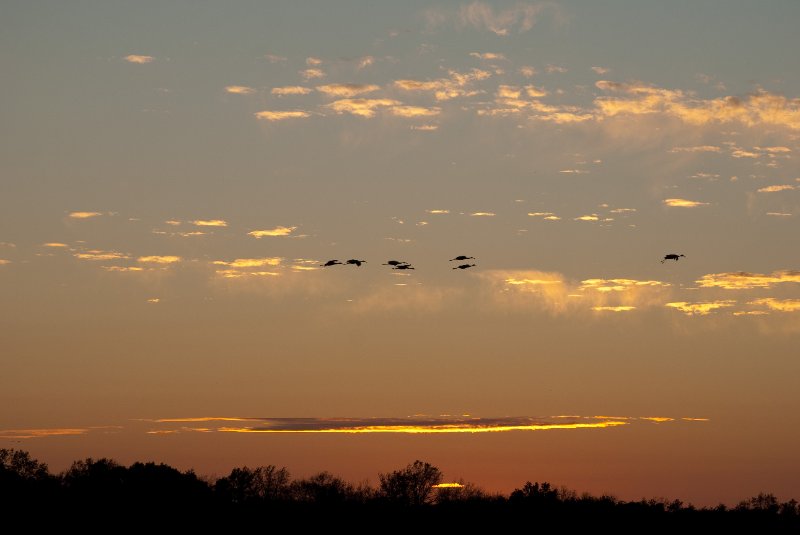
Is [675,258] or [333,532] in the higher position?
[675,258]

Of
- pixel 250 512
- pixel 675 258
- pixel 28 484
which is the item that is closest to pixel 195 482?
pixel 250 512

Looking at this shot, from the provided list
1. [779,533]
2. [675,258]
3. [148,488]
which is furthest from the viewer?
[779,533]

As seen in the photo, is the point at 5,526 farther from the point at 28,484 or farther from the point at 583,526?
the point at 583,526

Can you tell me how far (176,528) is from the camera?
168 metres

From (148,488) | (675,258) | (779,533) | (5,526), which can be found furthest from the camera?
(779,533)

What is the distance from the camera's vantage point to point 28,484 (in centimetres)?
18712

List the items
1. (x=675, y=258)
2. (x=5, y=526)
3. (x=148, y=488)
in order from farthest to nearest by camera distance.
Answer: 1. (x=148, y=488)
2. (x=5, y=526)
3. (x=675, y=258)

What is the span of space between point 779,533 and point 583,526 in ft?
99.6

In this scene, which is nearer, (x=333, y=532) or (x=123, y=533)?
(x=123, y=533)

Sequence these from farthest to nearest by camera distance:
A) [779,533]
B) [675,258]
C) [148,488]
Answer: [779,533] < [148,488] < [675,258]

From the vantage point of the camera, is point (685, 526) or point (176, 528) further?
point (685, 526)

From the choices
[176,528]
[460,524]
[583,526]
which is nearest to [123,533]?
[176,528]

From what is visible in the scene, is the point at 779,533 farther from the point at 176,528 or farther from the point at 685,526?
the point at 176,528

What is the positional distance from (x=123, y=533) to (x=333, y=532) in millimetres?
32317
